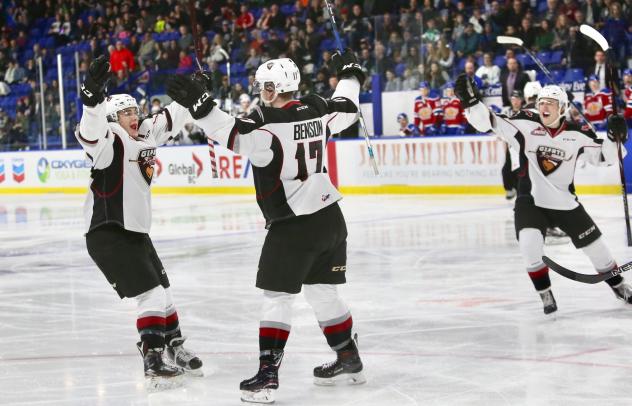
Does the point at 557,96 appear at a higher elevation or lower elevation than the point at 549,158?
higher

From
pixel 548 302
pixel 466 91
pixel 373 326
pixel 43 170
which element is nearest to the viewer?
pixel 466 91

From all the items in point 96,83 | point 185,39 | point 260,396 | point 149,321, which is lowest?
point 260,396

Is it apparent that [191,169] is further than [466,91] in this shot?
Yes

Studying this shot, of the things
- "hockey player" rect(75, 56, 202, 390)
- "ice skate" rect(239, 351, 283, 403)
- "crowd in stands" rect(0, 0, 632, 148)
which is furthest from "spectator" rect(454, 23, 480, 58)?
"ice skate" rect(239, 351, 283, 403)

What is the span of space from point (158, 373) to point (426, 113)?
452 inches

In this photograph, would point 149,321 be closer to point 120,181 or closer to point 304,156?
point 120,181

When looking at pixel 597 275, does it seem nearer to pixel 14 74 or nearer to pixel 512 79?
pixel 512 79

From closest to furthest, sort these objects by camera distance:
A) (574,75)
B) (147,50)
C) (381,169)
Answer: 1. (574,75)
2. (381,169)
3. (147,50)

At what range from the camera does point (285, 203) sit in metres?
4.40

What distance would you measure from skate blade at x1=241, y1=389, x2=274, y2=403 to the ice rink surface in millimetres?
62

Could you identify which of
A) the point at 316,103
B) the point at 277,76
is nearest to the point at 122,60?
the point at 316,103

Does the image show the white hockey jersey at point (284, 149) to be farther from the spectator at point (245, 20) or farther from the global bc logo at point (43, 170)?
the global bc logo at point (43, 170)

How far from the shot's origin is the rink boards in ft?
48.3

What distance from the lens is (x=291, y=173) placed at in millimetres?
4398
